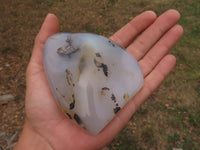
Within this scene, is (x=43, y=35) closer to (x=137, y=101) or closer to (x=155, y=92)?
(x=137, y=101)

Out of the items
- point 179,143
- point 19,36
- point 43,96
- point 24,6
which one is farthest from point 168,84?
point 24,6

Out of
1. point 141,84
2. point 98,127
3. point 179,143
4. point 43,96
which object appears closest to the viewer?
point 98,127

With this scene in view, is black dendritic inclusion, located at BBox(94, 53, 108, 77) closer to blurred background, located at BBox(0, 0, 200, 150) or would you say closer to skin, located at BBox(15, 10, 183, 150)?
skin, located at BBox(15, 10, 183, 150)

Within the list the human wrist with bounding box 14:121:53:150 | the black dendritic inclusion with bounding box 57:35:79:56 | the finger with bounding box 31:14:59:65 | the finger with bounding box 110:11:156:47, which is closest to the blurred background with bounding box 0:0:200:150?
the human wrist with bounding box 14:121:53:150

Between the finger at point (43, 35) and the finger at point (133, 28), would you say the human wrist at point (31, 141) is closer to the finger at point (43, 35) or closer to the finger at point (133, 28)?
the finger at point (43, 35)

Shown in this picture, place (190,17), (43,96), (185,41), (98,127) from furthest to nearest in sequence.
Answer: (190,17)
(185,41)
(43,96)
(98,127)

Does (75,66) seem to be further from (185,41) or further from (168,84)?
(185,41)
